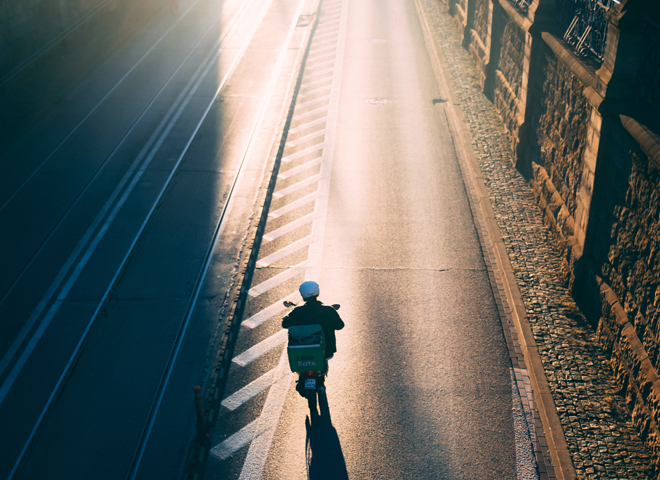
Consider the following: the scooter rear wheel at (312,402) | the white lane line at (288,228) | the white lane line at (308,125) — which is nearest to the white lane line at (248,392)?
the scooter rear wheel at (312,402)

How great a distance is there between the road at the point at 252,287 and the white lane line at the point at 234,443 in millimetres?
29

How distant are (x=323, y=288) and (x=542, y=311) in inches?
161

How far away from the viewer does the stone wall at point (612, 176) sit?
821 cm

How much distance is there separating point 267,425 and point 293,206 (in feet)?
22.2

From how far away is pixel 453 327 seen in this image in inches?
416

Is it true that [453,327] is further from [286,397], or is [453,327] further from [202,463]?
[202,463]

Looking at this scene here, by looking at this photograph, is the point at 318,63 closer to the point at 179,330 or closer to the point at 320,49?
the point at 320,49

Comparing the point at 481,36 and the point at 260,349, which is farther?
the point at 481,36

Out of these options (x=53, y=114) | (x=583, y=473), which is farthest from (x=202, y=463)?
(x=53, y=114)

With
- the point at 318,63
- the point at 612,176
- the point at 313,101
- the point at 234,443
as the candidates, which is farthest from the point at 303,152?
the point at 234,443

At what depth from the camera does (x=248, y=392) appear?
9.38m

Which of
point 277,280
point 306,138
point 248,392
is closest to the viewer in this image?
point 248,392

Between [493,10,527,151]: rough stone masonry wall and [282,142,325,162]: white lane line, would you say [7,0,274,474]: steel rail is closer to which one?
[282,142,325,162]: white lane line

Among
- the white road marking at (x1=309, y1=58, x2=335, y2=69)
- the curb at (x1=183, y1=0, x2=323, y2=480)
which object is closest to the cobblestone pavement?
the curb at (x1=183, y1=0, x2=323, y2=480)
